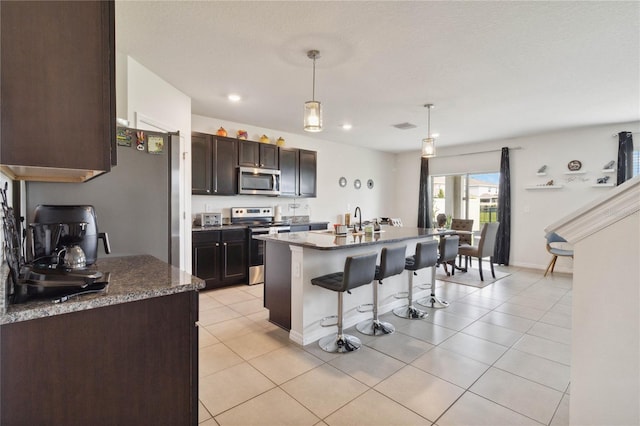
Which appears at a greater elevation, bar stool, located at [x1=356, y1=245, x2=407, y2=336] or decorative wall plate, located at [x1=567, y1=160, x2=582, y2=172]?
decorative wall plate, located at [x1=567, y1=160, x2=582, y2=172]

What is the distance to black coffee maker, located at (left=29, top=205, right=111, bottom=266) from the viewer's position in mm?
1584

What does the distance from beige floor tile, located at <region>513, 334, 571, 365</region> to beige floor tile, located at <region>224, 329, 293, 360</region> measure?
208 cm

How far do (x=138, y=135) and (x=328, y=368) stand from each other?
227cm

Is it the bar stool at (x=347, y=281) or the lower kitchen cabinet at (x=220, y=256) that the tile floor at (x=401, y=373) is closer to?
the bar stool at (x=347, y=281)

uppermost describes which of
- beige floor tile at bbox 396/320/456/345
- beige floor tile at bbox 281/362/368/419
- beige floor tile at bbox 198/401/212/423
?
beige floor tile at bbox 396/320/456/345

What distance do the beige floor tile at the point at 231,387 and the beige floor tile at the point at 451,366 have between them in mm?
1192

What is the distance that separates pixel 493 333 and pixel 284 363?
2.05 m

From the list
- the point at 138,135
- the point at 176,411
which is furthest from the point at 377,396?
the point at 138,135

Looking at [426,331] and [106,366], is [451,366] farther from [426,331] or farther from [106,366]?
[106,366]

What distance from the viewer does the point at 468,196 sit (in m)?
7.30

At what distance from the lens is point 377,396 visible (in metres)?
2.07

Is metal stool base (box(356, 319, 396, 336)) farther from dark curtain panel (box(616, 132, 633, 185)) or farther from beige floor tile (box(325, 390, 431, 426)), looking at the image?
dark curtain panel (box(616, 132, 633, 185))

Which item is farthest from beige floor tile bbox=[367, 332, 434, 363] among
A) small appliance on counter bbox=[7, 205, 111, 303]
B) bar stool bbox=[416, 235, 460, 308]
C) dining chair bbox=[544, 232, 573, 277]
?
dining chair bbox=[544, 232, 573, 277]

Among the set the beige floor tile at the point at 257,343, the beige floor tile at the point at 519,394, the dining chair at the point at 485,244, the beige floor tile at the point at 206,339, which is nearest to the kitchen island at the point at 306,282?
the beige floor tile at the point at 257,343
